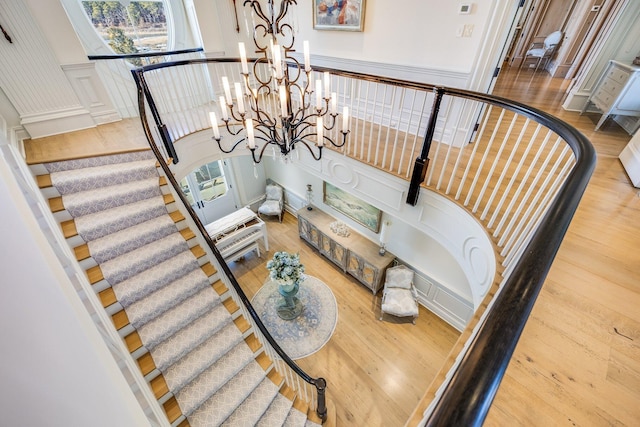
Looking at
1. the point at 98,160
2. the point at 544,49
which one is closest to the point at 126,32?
the point at 98,160

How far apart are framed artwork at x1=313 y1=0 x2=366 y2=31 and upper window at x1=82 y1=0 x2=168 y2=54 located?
2.48 metres

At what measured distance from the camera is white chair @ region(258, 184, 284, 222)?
6691mm

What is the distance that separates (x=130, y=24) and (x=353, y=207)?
4.72 meters

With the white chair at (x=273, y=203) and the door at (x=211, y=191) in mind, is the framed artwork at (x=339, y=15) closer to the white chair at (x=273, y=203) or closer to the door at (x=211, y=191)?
the door at (x=211, y=191)

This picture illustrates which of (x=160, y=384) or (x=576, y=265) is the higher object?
(x=576, y=265)

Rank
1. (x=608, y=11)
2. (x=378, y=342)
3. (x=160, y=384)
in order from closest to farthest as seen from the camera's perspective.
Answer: (x=160, y=384), (x=378, y=342), (x=608, y=11)

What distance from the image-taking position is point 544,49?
23.1 feet

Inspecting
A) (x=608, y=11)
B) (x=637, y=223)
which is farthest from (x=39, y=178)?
(x=608, y=11)

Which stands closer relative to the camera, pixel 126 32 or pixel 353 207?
pixel 126 32

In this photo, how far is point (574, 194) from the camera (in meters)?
0.77

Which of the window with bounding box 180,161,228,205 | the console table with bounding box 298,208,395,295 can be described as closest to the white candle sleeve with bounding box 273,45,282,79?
the console table with bounding box 298,208,395,295

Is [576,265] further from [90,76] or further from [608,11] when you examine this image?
[608,11]

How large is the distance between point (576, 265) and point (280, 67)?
7.55 feet

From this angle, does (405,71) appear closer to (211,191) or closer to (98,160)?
(98,160)
